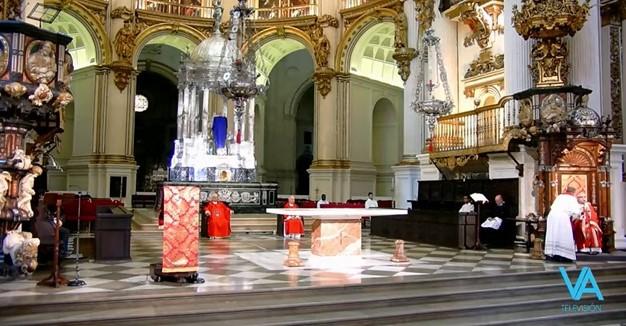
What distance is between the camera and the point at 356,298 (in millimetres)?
6258

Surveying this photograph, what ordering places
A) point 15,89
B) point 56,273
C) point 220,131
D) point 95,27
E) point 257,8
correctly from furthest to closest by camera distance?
point 257,8 < point 95,27 < point 220,131 < point 15,89 < point 56,273

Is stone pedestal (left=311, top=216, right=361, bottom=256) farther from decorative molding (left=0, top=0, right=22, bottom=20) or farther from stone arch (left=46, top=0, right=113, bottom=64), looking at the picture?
stone arch (left=46, top=0, right=113, bottom=64)

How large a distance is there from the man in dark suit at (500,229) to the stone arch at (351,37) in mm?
10050

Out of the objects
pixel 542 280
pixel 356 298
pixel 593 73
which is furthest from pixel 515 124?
pixel 356 298

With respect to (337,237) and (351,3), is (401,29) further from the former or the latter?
(337,237)

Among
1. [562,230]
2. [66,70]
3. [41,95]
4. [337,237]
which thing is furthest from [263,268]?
[562,230]

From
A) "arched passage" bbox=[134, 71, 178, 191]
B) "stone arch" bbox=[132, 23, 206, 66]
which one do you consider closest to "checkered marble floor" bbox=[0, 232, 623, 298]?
"stone arch" bbox=[132, 23, 206, 66]

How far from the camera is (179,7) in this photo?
22.0 metres

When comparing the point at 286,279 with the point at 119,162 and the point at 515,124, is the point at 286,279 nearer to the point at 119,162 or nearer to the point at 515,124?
the point at 515,124

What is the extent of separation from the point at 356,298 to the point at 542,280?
2810 mm

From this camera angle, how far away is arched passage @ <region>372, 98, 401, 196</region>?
966 inches

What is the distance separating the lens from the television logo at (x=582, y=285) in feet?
23.5

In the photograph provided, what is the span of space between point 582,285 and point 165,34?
18148mm

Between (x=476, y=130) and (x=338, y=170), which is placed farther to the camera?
(x=338, y=170)
